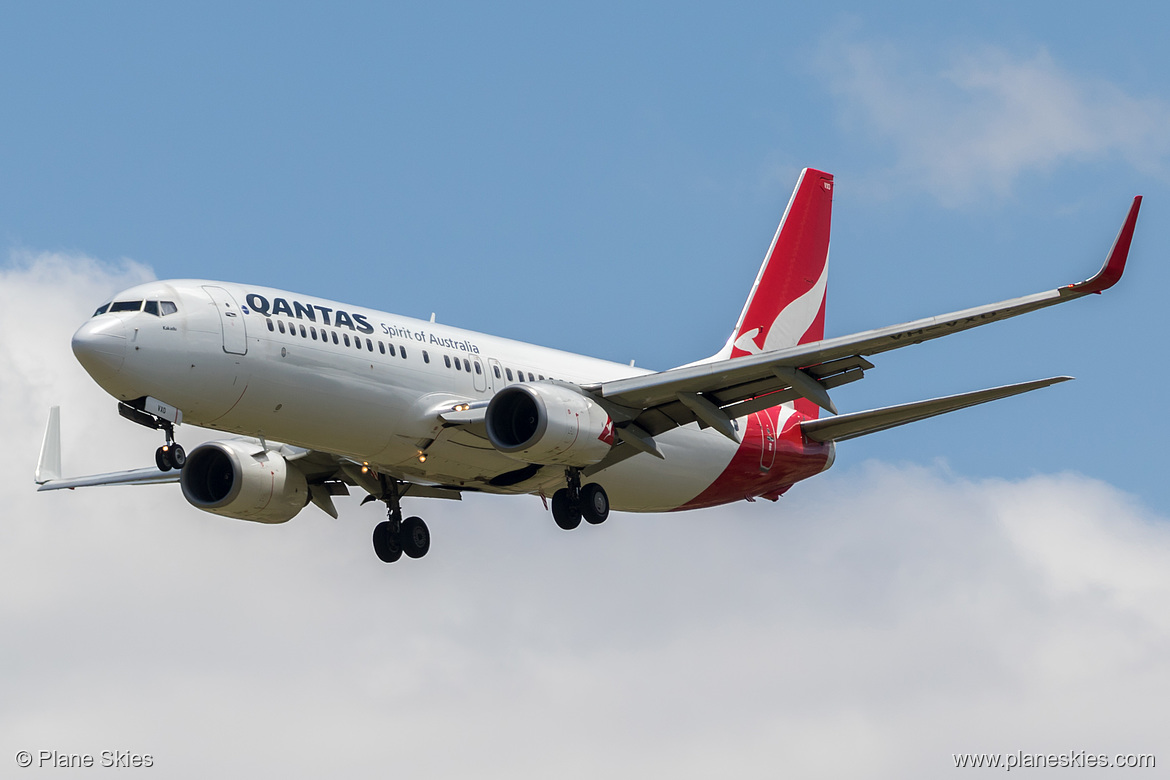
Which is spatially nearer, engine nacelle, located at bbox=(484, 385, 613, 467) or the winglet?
engine nacelle, located at bbox=(484, 385, 613, 467)

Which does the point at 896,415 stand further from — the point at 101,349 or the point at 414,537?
the point at 101,349

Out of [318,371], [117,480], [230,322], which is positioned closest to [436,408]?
[318,371]

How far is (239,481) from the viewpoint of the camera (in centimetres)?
3944

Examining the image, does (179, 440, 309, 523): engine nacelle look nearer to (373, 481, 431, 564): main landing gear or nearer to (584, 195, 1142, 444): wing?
(373, 481, 431, 564): main landing gear

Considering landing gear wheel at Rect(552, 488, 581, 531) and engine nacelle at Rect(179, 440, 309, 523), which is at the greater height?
engine nacelle at Rect(179, 440, 309, 523)

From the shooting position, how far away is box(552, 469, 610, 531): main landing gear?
3800 cm

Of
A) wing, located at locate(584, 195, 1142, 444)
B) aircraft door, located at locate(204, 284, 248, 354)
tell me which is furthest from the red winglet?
aircraft door, located at locate(204, 284, 248, 354)

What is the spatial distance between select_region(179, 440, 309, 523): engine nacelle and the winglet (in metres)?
6.76

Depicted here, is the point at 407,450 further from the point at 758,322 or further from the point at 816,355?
the point at 758,322

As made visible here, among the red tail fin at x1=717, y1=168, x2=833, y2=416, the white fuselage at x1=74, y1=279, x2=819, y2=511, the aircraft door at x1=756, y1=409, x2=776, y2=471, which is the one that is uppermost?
the red tail fin at x1=717, y1=168, x2=833, y2=416

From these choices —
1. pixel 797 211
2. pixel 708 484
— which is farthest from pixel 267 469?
pixel 797 211

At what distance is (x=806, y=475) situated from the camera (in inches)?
1714

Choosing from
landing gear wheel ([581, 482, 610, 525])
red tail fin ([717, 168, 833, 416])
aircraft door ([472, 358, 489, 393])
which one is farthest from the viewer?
red tail fin ([717, 168, 833, 416])

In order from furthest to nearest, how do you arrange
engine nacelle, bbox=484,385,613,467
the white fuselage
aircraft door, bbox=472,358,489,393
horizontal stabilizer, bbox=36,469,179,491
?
horizontal stabilizer, bbox=36,469,179,491 < aircraft door, bbox=472,358,489,393 < engine nacelle, bbox=484,385,613,467 < the white fuselage
